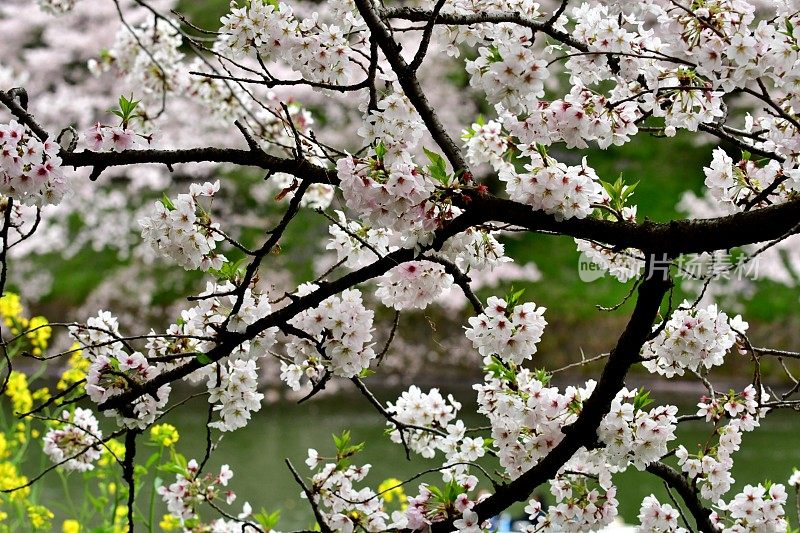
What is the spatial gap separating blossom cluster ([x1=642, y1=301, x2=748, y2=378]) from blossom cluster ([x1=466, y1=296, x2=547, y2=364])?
0.93ft

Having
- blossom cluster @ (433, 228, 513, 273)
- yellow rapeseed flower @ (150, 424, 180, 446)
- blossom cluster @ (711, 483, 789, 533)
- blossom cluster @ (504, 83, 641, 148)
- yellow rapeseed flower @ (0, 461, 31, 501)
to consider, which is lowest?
blossom cluster @ (711, 483, 789, 533)

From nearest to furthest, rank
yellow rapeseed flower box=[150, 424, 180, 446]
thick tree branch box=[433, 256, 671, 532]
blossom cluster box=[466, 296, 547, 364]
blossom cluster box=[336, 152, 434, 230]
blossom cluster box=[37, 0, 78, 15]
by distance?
1. blossom cluster box=[336, 152, 434, 230]
2. thick tree branch box=[433, 256, 671, 532]
3. blossom cluster box=[466, 296, 547, 364]
4. yellow rapeseed flower box=[150, 424, 180, 446]
5. blossom cluster box=[37, 0, 78, 15]

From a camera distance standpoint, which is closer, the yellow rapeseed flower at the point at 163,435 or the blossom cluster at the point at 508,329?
the blossom cluster at the point at 508,329

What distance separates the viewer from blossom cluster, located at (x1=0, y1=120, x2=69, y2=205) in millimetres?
1398

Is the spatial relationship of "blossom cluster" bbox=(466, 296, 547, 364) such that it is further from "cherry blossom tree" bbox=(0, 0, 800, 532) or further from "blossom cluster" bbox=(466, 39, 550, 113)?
"blossom cluster" bbox=(466, 39, 550, 113)

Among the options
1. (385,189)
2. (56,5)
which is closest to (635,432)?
(385,189)

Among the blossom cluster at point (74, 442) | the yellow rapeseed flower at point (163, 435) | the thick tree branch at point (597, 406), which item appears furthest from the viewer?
the yellow rapeseed flower at point (163, 435)

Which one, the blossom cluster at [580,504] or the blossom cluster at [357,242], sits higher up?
the blossom cluster at [357,242]

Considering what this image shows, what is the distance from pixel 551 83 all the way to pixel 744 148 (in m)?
10.4

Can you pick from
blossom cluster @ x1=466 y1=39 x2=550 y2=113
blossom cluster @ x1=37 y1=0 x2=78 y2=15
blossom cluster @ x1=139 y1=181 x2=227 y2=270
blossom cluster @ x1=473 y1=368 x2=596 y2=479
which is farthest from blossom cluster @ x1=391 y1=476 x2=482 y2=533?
blossom cluster @ x1=37 y1=0 x2=78 y2=15

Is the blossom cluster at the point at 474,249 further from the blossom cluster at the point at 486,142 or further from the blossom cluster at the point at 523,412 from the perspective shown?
the blossom cluster at the point at 486,142

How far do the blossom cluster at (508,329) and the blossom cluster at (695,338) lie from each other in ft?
0.93

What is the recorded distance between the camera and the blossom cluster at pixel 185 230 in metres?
1.55

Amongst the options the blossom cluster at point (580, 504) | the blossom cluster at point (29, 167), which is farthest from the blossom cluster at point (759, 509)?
the blossom cluster at point (29, 167)
